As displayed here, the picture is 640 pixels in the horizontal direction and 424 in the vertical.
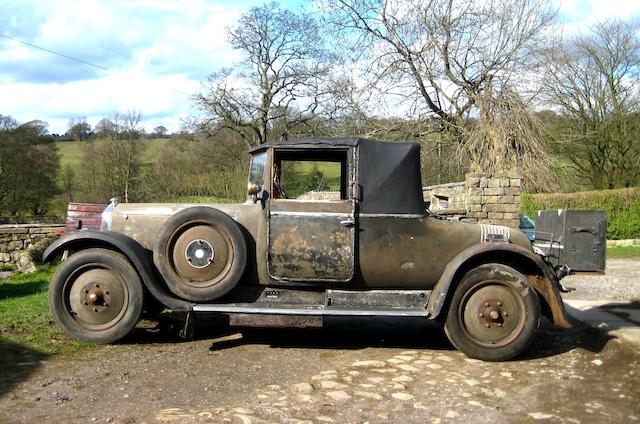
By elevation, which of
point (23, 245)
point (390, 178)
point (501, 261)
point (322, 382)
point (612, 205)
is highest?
→ point (612, 205)

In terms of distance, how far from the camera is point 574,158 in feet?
90.9

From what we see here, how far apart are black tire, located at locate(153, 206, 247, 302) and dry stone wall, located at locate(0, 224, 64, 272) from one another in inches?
508

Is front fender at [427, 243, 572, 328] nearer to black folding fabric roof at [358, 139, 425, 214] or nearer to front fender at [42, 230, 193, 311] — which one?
black folding fabric roof at [358, 139, 425, 214]

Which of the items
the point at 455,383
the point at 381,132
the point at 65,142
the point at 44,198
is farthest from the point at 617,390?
the point at 65,142

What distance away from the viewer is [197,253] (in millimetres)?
5258

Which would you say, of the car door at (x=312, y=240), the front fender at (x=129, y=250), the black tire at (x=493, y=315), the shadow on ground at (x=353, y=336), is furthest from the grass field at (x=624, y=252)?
the front fender at (x=129, y=250)

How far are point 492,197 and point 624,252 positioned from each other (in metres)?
10.3

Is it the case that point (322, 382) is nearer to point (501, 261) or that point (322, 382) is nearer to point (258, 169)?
point (501, 261)

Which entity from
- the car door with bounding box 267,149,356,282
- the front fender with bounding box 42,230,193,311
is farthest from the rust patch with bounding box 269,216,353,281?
the front fender with bounding box 42,230,193,311

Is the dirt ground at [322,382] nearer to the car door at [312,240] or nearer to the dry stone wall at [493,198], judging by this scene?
the car door at [312,240]

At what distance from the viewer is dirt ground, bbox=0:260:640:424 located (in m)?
3.73

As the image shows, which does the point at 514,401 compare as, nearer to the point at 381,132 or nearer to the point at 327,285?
the point at 327,285

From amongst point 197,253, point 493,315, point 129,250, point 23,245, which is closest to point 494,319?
point 493,315

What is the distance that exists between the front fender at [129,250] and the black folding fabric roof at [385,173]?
5.38ft
